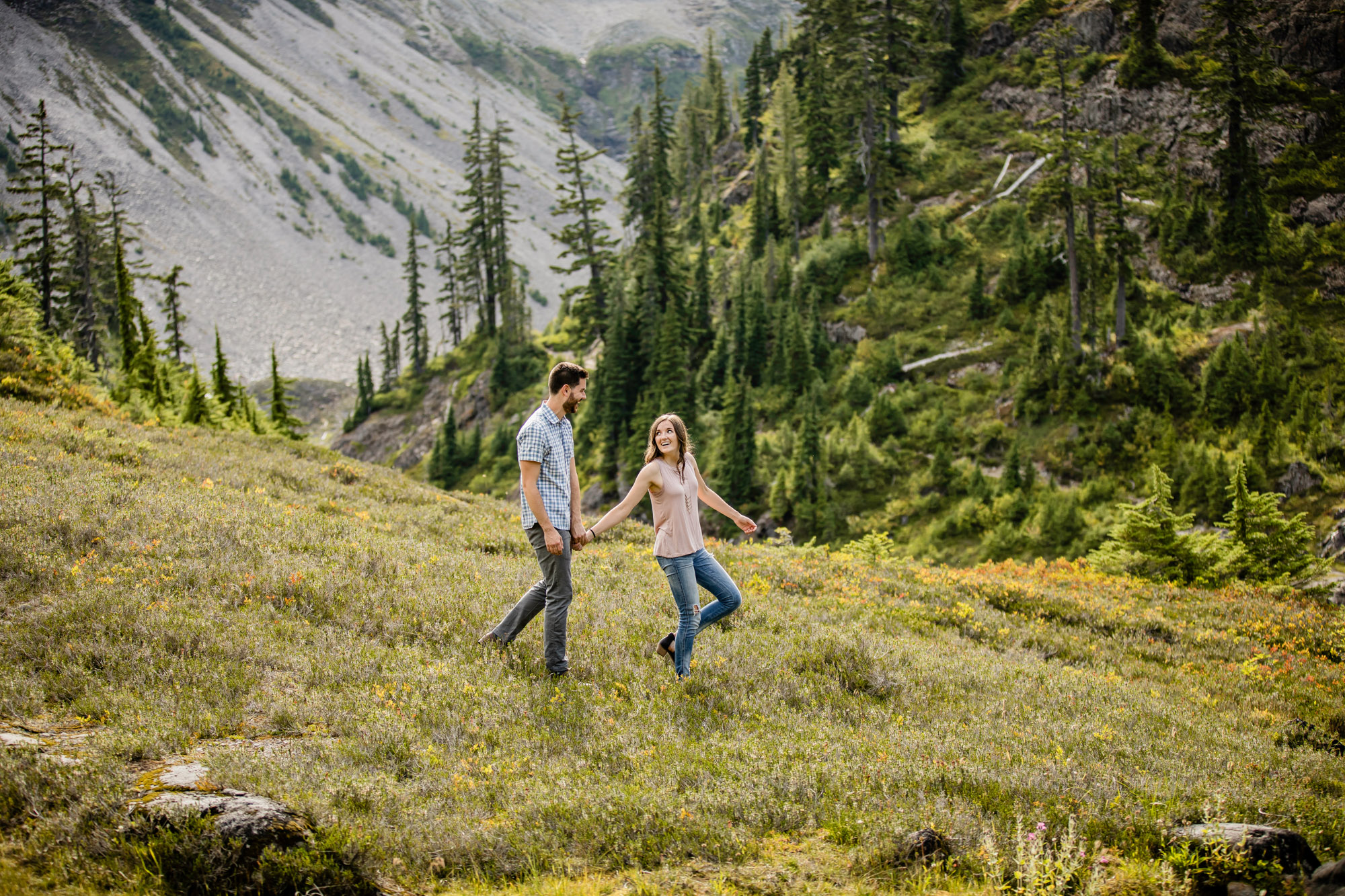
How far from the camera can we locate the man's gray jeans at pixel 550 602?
737 centimetres

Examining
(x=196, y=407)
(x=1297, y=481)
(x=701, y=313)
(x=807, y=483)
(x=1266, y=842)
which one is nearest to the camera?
(x=1266, y=842)

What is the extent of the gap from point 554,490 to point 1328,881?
20.7ft

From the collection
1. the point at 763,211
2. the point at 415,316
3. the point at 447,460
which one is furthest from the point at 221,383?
the point at 415,316

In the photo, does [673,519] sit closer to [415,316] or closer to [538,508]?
[538,508]

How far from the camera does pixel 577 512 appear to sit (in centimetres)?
750

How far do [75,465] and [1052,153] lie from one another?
38.5 metres

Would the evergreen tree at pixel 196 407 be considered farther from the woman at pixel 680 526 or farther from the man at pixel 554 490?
the woman at pixel 680 526

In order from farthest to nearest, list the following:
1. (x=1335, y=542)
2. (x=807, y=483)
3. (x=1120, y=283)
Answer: (x=807, y=483) → (x=1120, y=283) → (x=1335, y=542)

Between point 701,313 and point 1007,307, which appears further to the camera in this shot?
point 701,313

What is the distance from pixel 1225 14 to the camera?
36750 millimetres

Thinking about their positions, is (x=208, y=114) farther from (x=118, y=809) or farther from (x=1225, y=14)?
(x=118, y=809)

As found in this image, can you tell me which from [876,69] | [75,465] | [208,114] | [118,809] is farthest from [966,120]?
[208,114]

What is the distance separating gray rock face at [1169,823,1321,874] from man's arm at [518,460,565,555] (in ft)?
17.7

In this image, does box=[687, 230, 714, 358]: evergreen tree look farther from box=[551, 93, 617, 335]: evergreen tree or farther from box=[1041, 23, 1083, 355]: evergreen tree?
box=[1041, 23, 1083, 355]: evergreen tree
